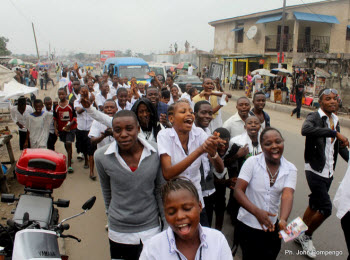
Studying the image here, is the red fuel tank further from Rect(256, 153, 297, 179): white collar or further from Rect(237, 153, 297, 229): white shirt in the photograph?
Rect(256, 153, 297, 179): white collar

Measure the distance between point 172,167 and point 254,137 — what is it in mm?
1580

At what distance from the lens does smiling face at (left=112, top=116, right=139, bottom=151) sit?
2.23 metres

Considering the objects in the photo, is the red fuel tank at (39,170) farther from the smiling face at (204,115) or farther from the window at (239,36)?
the window at (239,36)

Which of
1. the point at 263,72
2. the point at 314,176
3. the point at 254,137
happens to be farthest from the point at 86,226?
the point at 263,72

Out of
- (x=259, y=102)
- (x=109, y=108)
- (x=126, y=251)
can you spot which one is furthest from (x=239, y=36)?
(x=126, y=251)

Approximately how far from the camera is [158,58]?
4797 centimetres

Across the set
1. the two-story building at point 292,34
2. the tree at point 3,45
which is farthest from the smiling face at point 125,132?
the tree at point 3,45

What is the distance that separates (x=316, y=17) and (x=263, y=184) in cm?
2197

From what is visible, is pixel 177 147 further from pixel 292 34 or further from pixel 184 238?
pixel 292 34

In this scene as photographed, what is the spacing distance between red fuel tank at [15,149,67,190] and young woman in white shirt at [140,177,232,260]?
1740 millimetres

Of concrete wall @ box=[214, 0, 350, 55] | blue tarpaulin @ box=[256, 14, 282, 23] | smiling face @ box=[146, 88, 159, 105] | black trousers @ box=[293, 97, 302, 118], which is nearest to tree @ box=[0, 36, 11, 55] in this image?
concrete wall @ box=[214, 0, 350, 55]

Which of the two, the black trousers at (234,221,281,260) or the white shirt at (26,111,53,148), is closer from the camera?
the black trousers at (234,221,281,260)

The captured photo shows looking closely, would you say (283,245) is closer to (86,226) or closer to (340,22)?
(86,226)

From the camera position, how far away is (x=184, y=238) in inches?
63.4
